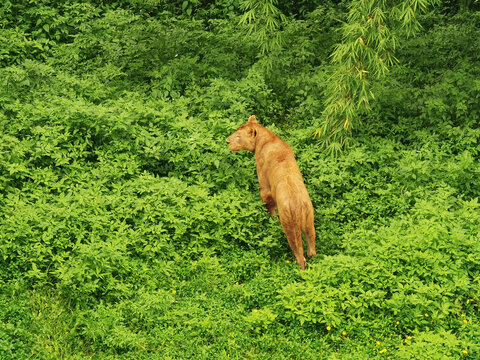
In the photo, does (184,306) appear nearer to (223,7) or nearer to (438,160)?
(438,160)

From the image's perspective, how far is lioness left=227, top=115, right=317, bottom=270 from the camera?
20.0 feet

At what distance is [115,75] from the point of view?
9500 millimetres

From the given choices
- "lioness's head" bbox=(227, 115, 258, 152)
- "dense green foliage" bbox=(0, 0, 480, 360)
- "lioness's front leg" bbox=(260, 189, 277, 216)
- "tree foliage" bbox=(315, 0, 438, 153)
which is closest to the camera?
"dense green foliage" bbox=(0, 0, 480, 360)

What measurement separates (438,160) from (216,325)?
3632 millimetres

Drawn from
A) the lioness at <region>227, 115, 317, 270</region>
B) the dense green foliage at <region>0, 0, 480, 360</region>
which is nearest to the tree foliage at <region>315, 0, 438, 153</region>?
the dense green foliage at <region>0, 0, 480, 360</region>

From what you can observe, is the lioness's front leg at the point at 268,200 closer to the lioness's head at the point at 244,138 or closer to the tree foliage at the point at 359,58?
the lioness's head at the point at 244,138

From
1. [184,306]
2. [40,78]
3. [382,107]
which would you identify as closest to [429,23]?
[382,107]

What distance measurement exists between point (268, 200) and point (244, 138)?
85 cm

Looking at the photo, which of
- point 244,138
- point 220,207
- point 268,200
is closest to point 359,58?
point 244,138

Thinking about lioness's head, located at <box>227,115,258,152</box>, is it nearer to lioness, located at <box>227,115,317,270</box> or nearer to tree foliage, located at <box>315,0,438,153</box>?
lioness, located at <box>227,115,317,270</box>

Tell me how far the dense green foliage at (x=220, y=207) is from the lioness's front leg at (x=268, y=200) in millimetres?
164

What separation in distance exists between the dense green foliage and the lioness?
28 cm

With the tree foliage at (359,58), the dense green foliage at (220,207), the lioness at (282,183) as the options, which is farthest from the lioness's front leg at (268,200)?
the tree foliage at (359,58)

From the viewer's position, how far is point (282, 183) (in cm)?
632
